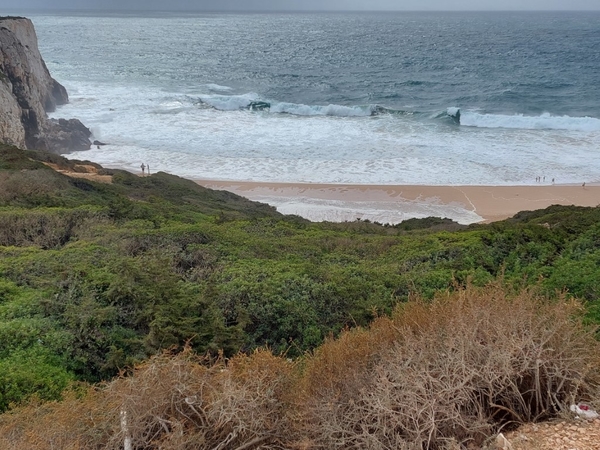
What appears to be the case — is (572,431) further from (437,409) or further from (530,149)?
(530,149)

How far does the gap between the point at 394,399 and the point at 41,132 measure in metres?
31.1

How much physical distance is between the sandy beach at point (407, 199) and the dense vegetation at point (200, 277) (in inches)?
306

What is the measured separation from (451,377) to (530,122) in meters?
38.4

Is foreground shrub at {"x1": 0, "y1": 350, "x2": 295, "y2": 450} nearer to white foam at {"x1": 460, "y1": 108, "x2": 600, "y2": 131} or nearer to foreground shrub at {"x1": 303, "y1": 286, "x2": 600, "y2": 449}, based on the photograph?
foreground shrub at {"x1": 303, "y1": 286, "x2": 600, "y2": 449}

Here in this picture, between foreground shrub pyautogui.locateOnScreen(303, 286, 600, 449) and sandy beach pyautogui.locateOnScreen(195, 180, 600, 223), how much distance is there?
52.5 ft

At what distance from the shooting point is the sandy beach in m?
21.2

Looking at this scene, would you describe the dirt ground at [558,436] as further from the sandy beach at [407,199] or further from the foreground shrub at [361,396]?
the sandy beach at [407,199]

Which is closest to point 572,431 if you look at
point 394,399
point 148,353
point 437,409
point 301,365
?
point 437,409

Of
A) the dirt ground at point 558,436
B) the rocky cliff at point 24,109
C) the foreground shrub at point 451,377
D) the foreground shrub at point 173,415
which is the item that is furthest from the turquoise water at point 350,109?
the foreground shrub at point 173,415

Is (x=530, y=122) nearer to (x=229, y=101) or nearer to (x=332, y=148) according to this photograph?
(x=332, y=148)

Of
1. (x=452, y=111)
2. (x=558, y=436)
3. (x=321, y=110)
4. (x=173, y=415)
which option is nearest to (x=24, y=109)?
(x=321, y=110)

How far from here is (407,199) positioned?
22.8 meters

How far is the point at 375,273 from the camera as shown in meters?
9.13

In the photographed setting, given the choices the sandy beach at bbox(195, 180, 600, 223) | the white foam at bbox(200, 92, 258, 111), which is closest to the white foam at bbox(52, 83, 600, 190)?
the sandy beach at bbox(195, 180, 600, 223)
